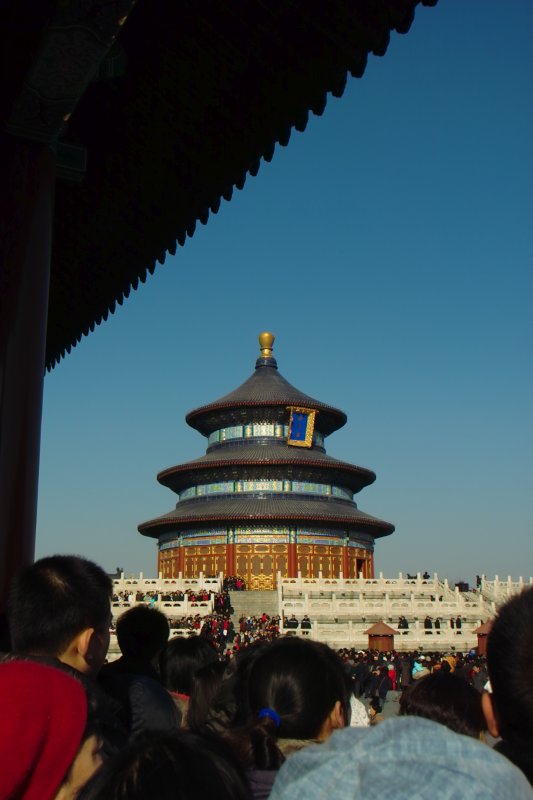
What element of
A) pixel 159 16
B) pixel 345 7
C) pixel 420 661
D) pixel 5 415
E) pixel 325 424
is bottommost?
pixel 420 661

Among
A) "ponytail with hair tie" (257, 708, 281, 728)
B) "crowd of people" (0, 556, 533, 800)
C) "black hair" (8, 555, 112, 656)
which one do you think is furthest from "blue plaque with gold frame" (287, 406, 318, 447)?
"ponytail with hair tie" (257, 708, 281, 728)

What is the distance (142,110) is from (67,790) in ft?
18.4

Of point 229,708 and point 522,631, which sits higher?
point 522,631

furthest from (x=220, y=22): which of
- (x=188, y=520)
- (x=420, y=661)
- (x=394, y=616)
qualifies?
(x=188, y=520)

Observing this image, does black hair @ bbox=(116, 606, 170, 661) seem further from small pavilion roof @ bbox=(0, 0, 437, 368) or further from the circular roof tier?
the circular roof tier

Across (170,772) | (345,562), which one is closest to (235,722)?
(170,772)

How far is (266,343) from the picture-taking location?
49.6 metres

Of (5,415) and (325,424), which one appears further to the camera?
(325,424)

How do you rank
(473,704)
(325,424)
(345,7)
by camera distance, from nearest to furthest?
(473,704) < (345,7) < (325,424)

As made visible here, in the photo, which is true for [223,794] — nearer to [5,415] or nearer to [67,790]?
[67,790]

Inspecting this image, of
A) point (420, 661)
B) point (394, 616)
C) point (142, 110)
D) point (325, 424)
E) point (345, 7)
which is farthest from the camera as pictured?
point (325, 424)

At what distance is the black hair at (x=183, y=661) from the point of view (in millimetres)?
4668

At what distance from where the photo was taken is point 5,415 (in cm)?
548

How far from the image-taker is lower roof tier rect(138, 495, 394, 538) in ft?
124
